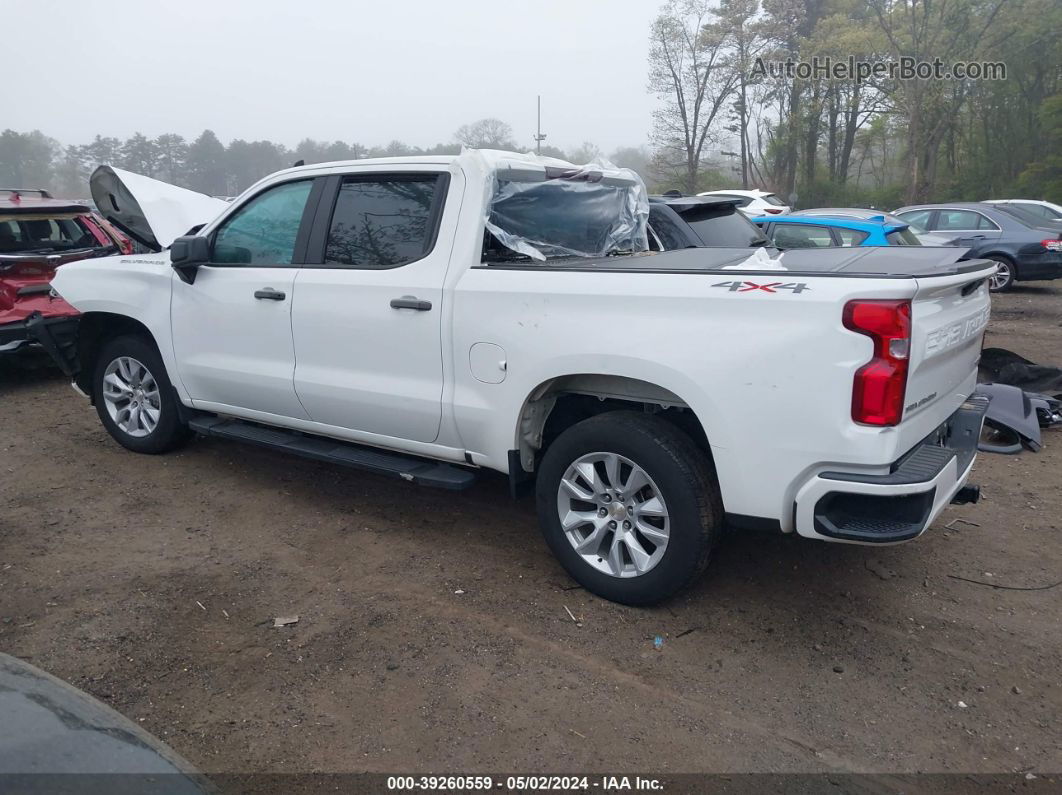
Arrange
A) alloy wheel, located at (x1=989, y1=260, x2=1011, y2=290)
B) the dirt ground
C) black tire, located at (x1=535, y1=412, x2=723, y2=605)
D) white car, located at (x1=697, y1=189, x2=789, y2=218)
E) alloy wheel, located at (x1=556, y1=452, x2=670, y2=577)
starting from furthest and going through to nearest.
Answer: alloy wheel, located at (x1=989, y1=260, x2=1011, y2=290)
white car, located at (x1=697, y1=189, x2=789, y2=218)
alloy wheel, located at (x1=556, y1=452, x2=670, y2=577)
black tire, located at (x1=535, y1=412, x2=723, y2=605)
the dirt ground

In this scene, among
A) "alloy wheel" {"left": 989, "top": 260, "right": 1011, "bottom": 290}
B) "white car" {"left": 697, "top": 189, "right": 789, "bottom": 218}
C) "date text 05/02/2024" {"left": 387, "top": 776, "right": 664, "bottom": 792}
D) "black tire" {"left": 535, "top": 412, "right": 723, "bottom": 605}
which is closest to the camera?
"date text 05/02/2024" {"left": 387, "top": 776, "right": 664, "bottom": 792}

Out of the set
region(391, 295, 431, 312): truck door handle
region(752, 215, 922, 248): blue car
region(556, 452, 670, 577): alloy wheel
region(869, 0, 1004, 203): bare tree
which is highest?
region(869, 0, 1004, 203): bare tree

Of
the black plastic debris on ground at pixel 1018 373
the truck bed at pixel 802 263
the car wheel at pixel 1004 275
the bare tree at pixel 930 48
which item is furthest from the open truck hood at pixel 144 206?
the bare tree at pixel 930 48

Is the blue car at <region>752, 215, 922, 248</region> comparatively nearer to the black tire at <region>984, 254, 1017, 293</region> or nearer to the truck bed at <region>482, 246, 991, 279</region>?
the black tire at <region>984, 254, 1017, 293</region>

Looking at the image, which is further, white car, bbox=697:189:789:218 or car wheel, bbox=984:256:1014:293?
car wheel, bbox=984:256:1014:293

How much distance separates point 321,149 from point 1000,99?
2494 cm

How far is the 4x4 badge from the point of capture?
3.07 meters

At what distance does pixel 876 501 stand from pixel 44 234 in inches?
318

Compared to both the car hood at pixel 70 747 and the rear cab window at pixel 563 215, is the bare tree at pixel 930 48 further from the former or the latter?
the car hood at pixel 70 747

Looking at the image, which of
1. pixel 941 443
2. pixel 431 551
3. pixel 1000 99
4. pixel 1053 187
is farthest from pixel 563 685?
pixel 1000 99

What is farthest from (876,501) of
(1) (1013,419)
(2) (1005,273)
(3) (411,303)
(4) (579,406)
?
(2) (1005,273)

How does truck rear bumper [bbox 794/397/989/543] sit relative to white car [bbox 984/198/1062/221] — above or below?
below

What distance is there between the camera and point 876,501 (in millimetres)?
3143

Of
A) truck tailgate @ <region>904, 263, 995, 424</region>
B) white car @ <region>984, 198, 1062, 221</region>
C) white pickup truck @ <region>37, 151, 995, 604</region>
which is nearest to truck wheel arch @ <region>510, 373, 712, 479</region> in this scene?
white pickup truck @ <region>37, 151, 995, 604</region>
